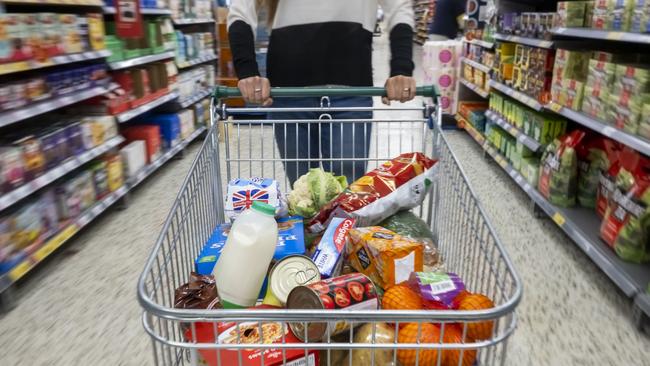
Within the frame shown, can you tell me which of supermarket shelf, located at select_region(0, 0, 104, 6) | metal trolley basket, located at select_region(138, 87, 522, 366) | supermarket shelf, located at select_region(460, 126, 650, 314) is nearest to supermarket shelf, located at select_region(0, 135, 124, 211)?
supermarket shelf, located at select_region(0, 0, 104, 6)

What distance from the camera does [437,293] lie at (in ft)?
3.19

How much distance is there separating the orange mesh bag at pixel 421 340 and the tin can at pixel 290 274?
0.23 m

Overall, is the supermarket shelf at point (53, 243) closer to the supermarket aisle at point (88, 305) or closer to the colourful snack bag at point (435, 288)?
the supermarket aisle at point (88, 305)

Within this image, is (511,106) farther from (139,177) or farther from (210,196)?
(210,196)

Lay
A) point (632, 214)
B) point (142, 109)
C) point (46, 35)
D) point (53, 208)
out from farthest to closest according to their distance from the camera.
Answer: point (142, 109) < point (53, 208) < point (46, 35) < point (632, 214)

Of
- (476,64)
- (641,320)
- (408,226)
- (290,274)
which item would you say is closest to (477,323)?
(290,274)

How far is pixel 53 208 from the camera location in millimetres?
2746

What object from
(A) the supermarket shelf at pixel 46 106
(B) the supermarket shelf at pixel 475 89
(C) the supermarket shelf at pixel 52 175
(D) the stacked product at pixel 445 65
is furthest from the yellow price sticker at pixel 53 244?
(D) the stacked product at pixel 445 65

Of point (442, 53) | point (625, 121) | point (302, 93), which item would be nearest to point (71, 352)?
point (302, 93)

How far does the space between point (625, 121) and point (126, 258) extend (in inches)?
100

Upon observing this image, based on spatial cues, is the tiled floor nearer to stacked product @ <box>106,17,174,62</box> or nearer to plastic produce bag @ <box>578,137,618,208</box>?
plastic produce bag @ <box>578,137,618,208</box>

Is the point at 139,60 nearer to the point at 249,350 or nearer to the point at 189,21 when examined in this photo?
the point at 189,21

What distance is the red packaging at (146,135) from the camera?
3963 millimetres

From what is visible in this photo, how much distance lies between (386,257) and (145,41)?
3.48m
